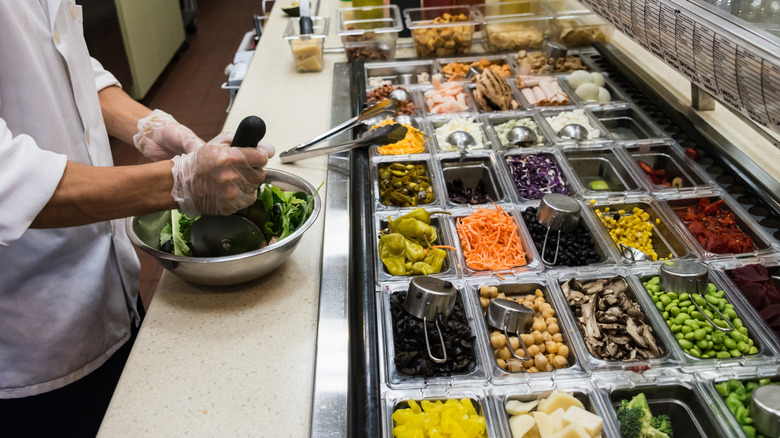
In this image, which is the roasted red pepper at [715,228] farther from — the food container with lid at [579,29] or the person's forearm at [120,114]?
the person's forearm at [120,114]

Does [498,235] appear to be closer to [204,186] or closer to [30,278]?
[204,186]

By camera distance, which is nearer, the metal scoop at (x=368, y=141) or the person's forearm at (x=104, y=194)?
the person's forearm at (x=104, y=194)

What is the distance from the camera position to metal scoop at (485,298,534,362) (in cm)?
150

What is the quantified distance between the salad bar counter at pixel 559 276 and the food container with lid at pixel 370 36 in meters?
0.68

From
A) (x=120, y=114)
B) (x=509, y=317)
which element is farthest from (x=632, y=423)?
(x=120, y=114)

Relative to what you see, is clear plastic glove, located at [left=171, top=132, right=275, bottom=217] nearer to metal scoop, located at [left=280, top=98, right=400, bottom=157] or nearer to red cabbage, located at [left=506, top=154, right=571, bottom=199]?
metal scoop, located at [left=280, top=98, right=400, bottom=157]

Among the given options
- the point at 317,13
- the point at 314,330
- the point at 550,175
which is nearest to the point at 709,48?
the point at 550,175

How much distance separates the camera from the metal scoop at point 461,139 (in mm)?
2340

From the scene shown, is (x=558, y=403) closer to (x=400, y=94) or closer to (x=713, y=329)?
(x=713, y=329)

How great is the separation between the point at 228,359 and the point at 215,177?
461 mm

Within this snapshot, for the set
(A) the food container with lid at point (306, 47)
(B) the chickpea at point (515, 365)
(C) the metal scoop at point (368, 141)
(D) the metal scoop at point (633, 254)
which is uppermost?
(A) the food container with lid at point (306, 47)

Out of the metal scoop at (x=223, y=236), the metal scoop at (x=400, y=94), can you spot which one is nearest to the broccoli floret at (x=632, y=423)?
the metal scoop at (x=223, y=236)

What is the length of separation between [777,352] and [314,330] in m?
1.16

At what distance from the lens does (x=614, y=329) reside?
152 centimetres
